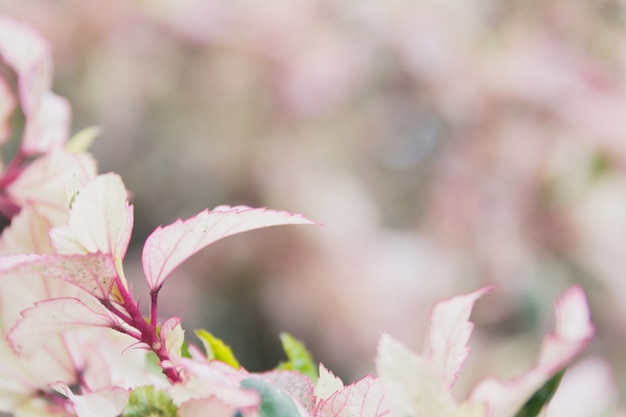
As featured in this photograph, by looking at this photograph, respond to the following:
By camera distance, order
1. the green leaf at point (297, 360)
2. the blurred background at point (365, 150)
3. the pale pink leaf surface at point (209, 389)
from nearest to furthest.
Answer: the pale pink leaf surface at point (209, 389) → the green leaf at point (297, 360) → the blurred background at point (365, 150)

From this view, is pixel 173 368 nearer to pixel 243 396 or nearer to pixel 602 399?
pixel 243 396

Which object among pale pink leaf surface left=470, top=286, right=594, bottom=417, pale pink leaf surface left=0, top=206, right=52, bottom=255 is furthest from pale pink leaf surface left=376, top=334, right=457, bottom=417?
pale pink leaf surface left=0, top=206, right=52, bottom=255

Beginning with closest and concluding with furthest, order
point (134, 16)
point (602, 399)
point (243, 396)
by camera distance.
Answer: point (243, 396), point (602, 399), point (134, 16)

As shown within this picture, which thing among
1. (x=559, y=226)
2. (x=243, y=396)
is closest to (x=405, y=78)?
(x=559, y=226)

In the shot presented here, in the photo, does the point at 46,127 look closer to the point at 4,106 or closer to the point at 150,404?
the point at 4,106

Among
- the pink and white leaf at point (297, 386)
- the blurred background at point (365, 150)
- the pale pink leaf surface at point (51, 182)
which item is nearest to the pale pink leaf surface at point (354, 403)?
the pink and white leaf at point (297, 386)

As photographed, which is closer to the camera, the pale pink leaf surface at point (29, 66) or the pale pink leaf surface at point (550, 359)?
the pale pink leaf surface at point (550, 359)

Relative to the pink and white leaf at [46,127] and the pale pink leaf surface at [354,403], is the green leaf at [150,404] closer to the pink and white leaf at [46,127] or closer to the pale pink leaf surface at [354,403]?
the pale pink leaf surface at [354,403]
